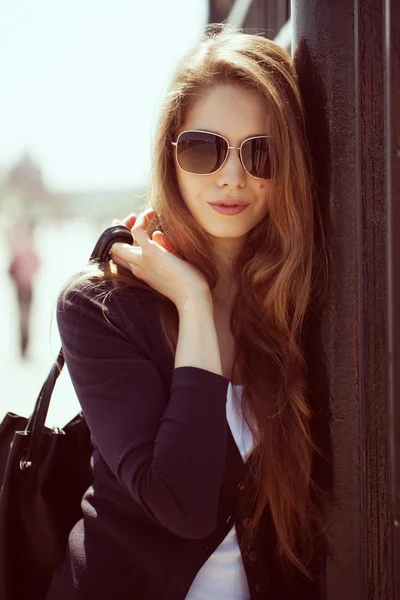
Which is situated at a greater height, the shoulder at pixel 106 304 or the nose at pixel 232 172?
the nose at pixel 232 172

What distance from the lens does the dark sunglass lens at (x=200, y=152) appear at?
1.90 m

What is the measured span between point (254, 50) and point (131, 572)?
152 centimetres

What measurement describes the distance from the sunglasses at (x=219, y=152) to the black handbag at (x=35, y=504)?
0.39 m

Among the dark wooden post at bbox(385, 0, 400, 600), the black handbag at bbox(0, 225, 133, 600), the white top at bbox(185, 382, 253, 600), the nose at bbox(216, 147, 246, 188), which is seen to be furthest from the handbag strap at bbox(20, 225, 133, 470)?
the dark wooden post at bbox(385, 0, 400, 600)

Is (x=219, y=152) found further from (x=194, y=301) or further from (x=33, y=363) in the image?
(x=33, y=363)

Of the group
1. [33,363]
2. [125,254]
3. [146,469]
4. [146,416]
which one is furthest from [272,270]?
[33,363]

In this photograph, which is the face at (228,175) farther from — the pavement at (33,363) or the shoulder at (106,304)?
the pavement at (33,363)

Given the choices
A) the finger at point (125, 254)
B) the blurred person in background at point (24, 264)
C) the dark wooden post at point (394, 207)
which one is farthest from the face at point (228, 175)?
the blurred person in background at point (24, 264)

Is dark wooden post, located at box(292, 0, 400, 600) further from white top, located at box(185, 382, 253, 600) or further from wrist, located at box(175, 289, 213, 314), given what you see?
wrist, located at box(175, 289, 213, 314)

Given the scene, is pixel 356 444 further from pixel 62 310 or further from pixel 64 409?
pixel 64 409

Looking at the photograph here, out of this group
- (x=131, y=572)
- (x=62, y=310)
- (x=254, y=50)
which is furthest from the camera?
(x=254, y=50)

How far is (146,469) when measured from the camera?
1.66 metres

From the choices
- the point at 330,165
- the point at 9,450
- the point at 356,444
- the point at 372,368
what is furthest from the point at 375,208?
the point at 9,450

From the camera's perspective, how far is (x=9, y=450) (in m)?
2.07
